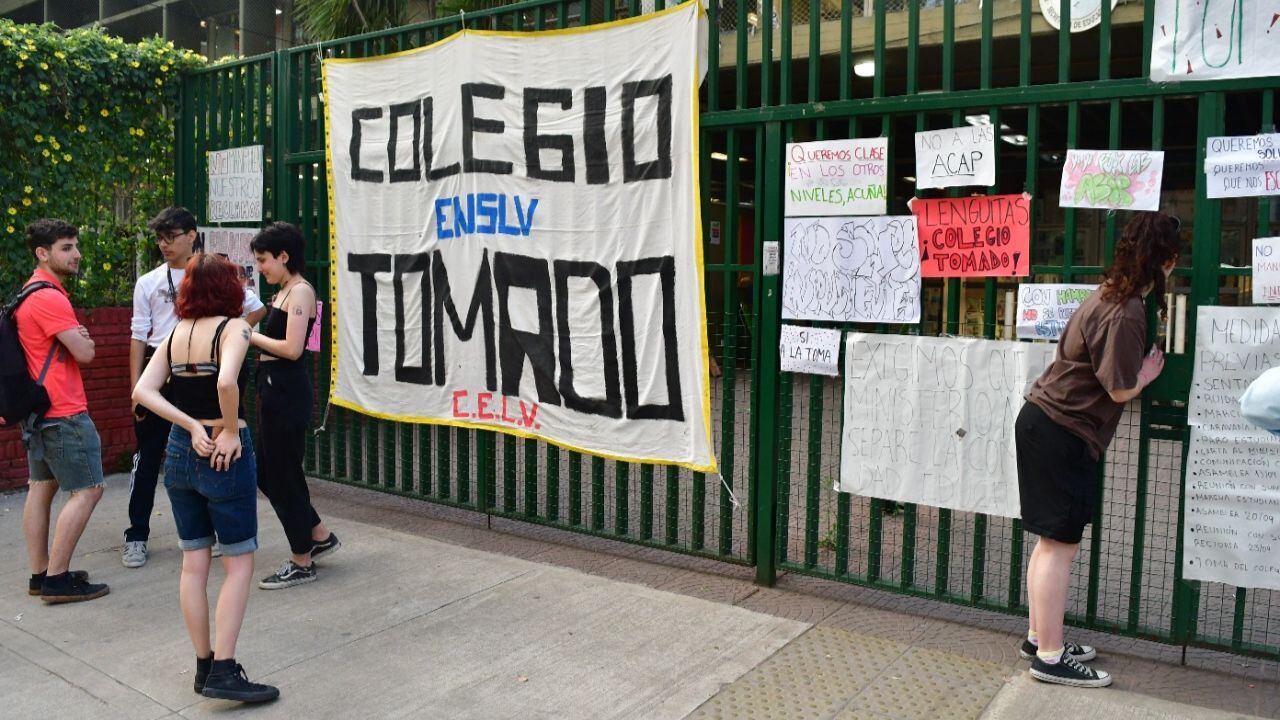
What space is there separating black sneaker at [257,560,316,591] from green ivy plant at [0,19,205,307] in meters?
4.02

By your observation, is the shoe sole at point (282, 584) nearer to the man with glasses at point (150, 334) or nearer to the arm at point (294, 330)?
the man with glasses at point (150, 334)

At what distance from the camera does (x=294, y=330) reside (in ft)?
17.0

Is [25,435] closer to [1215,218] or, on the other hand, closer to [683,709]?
[683,709]

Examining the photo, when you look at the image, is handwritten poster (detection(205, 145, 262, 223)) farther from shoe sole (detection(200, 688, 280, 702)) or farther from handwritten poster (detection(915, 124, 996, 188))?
handwritten poster (detection(915, 124, 996, 188))

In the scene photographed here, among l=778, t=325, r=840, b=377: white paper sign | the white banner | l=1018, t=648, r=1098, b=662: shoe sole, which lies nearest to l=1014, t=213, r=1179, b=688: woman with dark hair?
l=1018, t=648, r=1098, b=662: shoe sole

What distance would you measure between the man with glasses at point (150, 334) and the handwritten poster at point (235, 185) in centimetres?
189

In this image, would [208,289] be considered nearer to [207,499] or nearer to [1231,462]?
[207,499]

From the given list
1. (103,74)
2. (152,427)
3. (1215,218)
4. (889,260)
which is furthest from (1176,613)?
(103,74)

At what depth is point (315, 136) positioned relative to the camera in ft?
24.4

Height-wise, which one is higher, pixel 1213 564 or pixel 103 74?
pixel 103 74

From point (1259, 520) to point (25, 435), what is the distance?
19.0 ft

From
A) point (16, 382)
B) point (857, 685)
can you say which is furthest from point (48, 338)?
point (857, 685)

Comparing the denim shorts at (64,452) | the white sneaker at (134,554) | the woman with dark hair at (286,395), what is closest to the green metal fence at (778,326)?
the woman with dark hair at (286,395)

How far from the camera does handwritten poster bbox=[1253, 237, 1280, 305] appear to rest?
3.88 meters
